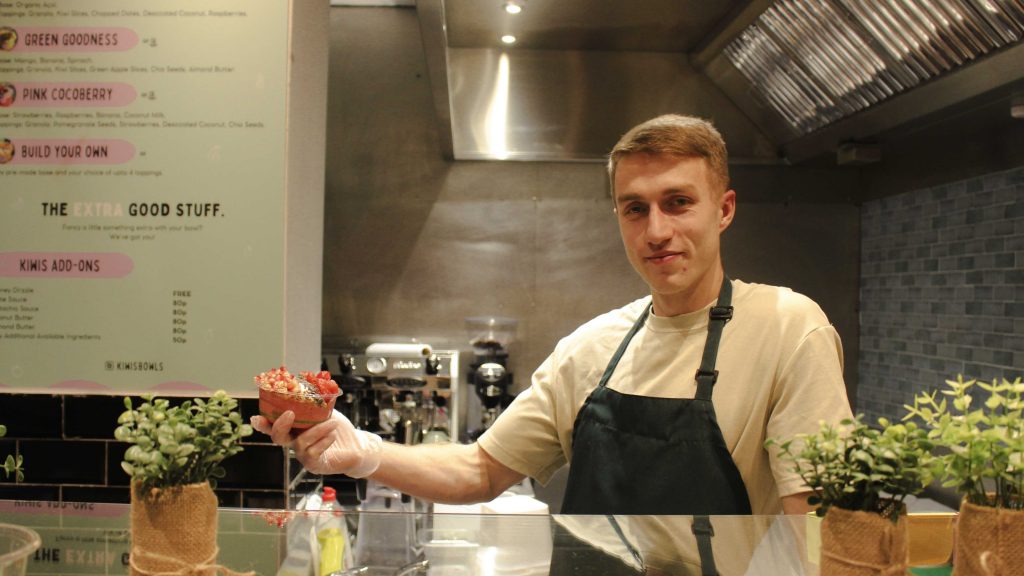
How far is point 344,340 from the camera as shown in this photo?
4219 mm

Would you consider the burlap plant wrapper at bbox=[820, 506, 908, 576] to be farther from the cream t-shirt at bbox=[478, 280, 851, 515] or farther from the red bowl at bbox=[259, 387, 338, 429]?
the red bowl at bbox=[259, 387, 338, 429]

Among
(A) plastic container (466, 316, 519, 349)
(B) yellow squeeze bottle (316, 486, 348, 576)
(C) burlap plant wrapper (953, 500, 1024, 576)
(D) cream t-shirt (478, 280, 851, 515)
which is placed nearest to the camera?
(C) burlap plant wrapper (953, 500, 1024, 576)

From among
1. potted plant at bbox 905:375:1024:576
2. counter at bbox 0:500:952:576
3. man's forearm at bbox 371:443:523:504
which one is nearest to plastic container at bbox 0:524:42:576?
counter at bbox 0:500:952:576

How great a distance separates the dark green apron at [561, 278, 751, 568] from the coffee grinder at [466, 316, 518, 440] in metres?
2.04

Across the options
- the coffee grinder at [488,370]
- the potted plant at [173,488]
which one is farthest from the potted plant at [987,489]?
the coffee grinder at [488,370]

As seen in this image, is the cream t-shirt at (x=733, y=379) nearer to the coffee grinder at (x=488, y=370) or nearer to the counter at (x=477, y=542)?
the counter at (x=477, y=542)

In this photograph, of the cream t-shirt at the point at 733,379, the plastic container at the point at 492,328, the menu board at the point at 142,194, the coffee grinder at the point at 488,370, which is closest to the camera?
the cream t-shirt at the point at 733,379

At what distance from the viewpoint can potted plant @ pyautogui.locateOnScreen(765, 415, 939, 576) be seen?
867mm

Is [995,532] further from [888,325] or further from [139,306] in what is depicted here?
[888,325]

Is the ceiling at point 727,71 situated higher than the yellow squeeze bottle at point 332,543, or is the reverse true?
the ceiling at point 727,71

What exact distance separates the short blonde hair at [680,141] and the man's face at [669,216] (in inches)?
0.6

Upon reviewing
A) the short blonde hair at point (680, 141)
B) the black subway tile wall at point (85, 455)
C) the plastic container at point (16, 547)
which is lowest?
the black subway tile wall at point (85, 455)

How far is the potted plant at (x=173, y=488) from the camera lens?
36.5 inches

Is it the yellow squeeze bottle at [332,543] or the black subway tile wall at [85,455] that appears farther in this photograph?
the black subway tile wall at [85,455]
